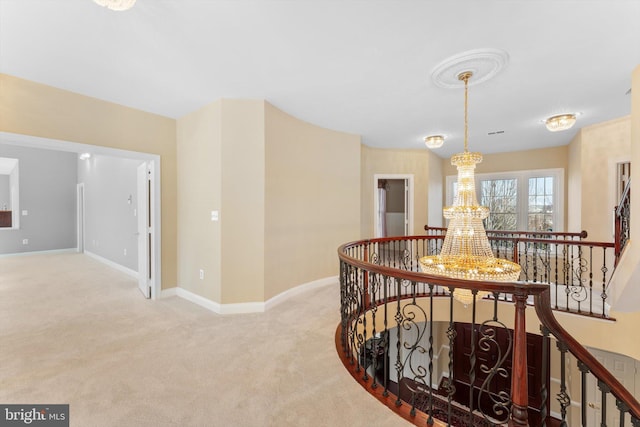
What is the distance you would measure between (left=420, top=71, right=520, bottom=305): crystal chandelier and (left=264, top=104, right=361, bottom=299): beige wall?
1.84 meters

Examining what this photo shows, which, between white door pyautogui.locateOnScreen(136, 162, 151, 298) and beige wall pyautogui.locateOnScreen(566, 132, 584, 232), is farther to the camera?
beige wall pyautogui.locateOnScreen(566, 132, 584, 232)

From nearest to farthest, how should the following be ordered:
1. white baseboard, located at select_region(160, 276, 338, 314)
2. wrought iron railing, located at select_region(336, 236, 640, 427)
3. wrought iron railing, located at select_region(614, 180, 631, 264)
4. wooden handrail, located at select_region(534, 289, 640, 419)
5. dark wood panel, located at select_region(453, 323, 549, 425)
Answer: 1. wooden handrail, located at select_region(534, 289, 640, 419)
2. wrought iron railing, located at select_region(336, 236, 640, 427)
3. wrought iron railing, located at select_region(614, 180, 631, 264)
4. white baseboard, located at select_region(160, 276, 338, 314)
5. dark wood panel, located at select_region(453, 323, 549, 425)

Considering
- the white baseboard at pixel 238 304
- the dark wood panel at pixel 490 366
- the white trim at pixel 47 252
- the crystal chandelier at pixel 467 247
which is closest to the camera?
the crystal chandelier at pixel 467 247

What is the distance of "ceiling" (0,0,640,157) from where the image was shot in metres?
1.99

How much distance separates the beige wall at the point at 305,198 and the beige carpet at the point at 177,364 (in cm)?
60

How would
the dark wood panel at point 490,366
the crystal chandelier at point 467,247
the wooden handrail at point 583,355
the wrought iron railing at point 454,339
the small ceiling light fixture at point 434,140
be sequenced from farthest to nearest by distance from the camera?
1. the dark wood panel at point 490,366
2. the small ceiling light fixture at point 434,140
3. the crystal chandelier at point 467,247
4. the wrought iron railing at point 454,339
5. the wooden handrail at point 583,355

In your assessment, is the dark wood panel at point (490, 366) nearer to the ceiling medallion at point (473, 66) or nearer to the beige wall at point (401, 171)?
the beige wall at point (401, 171)

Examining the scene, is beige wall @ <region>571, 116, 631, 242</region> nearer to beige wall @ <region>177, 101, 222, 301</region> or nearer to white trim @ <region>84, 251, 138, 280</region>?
beige wall @ <region>177, 101, 222, 301</region>

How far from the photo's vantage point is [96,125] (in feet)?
11.3

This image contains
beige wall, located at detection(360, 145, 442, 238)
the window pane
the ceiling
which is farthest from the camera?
the window pane

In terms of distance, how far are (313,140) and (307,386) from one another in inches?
137

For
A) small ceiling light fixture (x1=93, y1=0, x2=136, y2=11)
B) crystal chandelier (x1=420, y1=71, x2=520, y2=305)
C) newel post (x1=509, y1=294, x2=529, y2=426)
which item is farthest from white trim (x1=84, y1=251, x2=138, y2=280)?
newel post (x1=509, y1=294, x2=529, y2=426)

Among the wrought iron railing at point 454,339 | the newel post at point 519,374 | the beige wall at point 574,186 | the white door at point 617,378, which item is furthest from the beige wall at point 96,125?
the beige wall at point 574,186

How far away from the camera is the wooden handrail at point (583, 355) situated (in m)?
1.19
